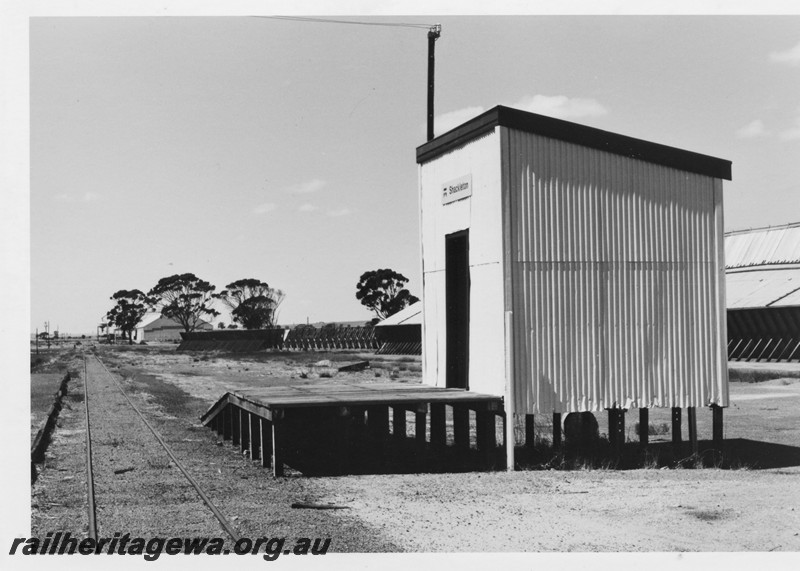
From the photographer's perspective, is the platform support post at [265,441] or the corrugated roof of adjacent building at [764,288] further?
the corrugated roof of adjacent building at [764,288]

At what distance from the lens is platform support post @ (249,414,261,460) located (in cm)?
1491

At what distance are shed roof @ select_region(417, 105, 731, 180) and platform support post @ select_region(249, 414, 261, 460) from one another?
5.69 metres

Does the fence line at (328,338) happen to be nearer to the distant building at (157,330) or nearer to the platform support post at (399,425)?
the platform support post at (399,425)

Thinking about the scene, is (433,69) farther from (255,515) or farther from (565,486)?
(255,515)

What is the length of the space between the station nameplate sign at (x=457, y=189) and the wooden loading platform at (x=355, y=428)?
327 cm

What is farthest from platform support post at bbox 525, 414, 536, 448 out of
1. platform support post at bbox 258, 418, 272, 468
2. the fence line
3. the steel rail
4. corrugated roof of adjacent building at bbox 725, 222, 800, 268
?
the fence line

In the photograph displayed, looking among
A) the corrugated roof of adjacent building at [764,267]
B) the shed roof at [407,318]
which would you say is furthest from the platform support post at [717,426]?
the shed roof at [407,318]

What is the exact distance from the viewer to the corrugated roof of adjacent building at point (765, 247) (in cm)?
4809

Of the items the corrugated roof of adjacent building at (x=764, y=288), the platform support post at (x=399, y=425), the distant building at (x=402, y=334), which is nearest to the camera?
the platform support post at (x=399, y=425)

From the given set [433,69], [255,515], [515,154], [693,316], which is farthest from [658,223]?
[433,69]

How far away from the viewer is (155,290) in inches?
5054

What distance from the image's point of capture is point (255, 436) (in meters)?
15.0

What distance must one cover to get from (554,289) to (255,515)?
20.1 feet

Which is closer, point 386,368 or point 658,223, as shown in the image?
point 658,223
